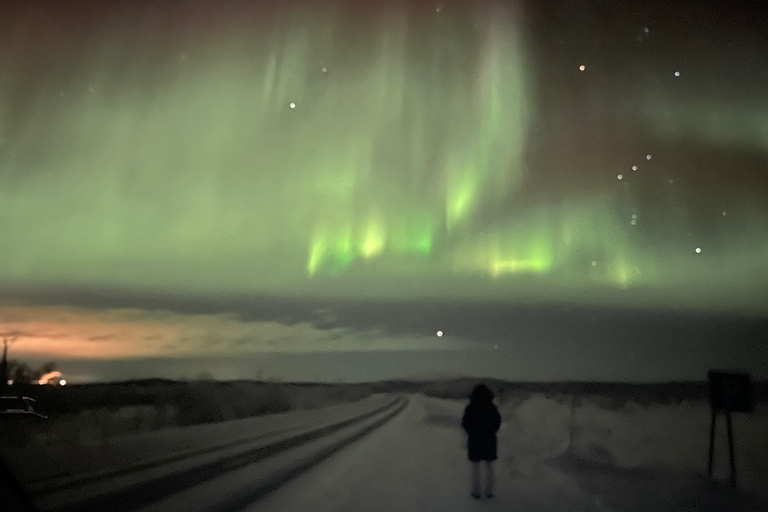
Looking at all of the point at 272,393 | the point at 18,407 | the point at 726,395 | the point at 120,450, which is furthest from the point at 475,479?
the point at 18,407

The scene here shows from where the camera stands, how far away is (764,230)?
95.5 inches

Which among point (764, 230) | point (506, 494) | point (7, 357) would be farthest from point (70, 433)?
point (764, 230)

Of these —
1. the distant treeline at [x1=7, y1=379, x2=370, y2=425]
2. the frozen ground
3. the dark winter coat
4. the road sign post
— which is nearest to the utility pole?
the distant treeline at [x1=7, y1=379, x2=370, y2=425]

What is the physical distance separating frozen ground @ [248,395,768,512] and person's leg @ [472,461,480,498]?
3 cm

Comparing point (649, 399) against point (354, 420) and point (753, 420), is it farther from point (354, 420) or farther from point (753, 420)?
point (354, 420)

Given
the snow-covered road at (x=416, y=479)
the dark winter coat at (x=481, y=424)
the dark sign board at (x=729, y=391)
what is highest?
the dark sign board at (x=729, y=391)

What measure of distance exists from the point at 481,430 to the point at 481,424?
0.10 ft

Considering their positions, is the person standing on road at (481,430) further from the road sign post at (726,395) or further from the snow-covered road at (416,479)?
the road sign post at (726,395)

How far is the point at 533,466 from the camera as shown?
215cm

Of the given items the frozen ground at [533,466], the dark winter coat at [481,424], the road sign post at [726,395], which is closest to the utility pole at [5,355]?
the frozen ground at [533,466]

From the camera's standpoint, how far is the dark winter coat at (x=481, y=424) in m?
2.06

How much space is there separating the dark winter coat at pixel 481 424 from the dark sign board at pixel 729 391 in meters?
0.98

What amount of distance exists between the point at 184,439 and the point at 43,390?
61 cm

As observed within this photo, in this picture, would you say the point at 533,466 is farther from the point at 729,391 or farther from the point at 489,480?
the point at 729,391
